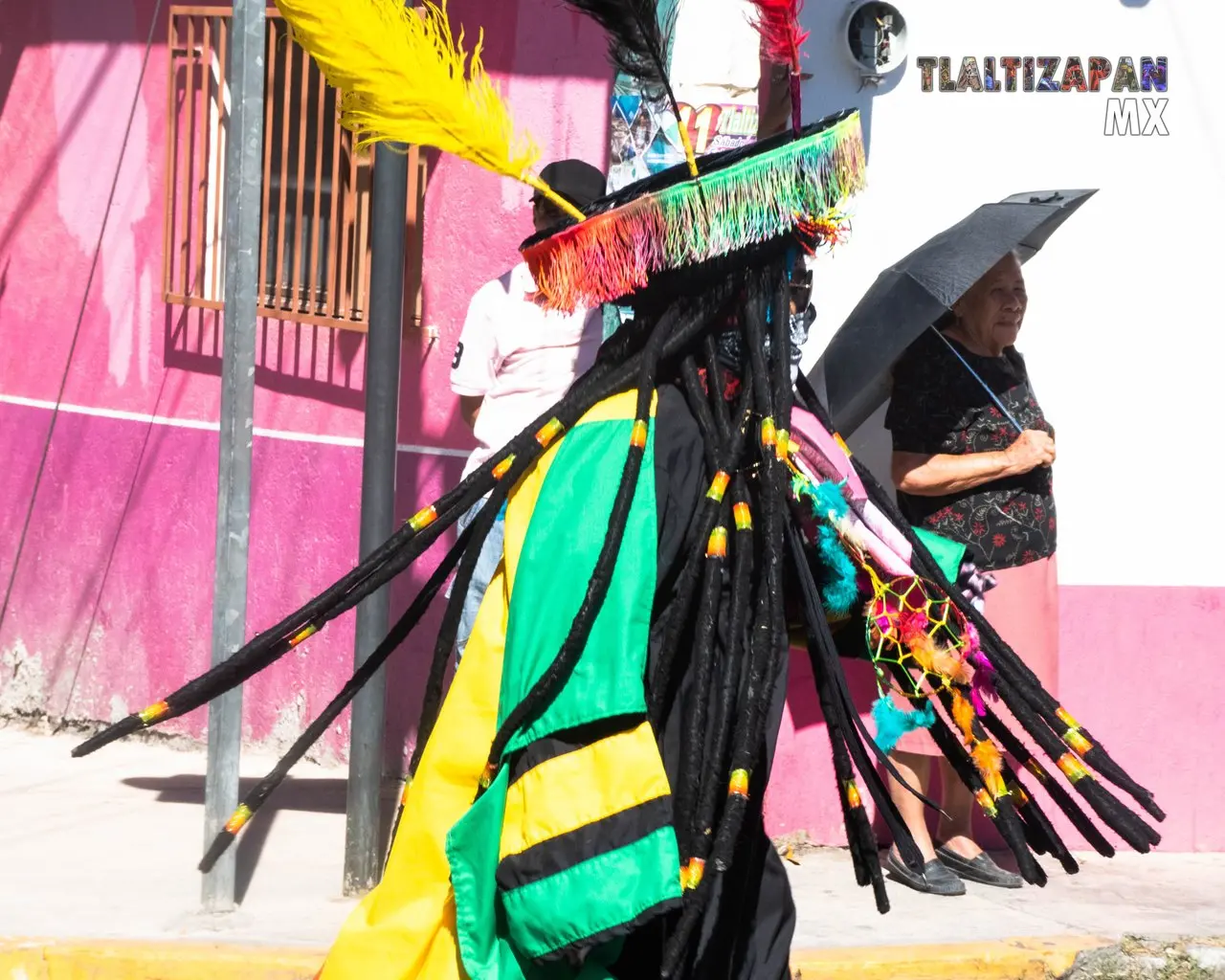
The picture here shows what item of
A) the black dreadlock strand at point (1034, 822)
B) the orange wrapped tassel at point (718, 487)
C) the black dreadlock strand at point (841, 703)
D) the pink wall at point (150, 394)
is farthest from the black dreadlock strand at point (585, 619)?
the pink wall at point (150, 394)

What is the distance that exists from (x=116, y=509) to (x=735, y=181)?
430 cm

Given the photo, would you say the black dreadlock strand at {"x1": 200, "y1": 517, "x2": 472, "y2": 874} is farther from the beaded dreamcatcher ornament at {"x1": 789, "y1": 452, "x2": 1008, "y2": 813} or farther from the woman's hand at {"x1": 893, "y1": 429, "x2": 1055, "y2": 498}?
the woman's hand at {"x1": 893, "y1": 429, "x2": 1055, "y2": 498}

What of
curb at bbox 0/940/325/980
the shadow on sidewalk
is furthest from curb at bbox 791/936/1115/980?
the shadow on sidewalk

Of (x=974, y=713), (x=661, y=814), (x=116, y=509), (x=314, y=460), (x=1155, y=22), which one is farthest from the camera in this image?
(x=116, y=509)

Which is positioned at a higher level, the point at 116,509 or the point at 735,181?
the point at 735,181

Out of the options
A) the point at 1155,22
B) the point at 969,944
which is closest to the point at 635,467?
the point at 969,944

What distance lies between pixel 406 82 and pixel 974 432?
2794 mm

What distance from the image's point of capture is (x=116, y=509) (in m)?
6.80

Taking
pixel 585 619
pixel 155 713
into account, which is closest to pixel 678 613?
pixel 585 619

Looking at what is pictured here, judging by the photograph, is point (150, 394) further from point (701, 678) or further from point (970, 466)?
point (701, 678)

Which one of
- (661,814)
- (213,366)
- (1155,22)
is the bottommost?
(661,814)

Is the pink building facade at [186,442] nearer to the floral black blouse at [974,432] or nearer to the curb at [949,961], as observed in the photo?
the floral black blouse at [974,432]

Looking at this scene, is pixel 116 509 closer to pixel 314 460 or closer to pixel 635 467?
pixel 314 460

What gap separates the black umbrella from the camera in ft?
16.3
